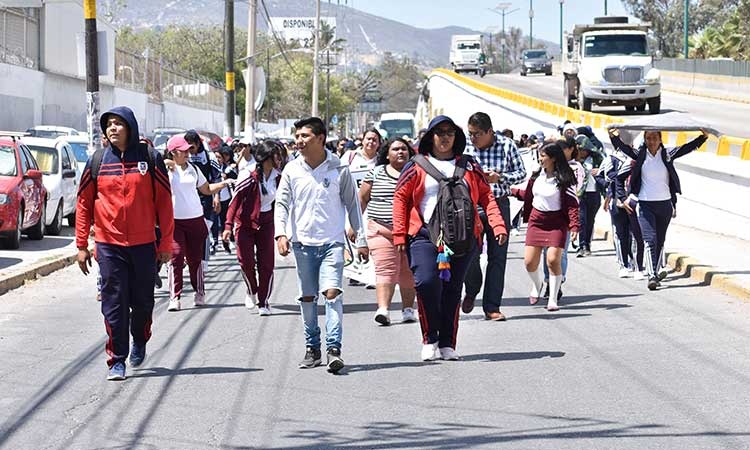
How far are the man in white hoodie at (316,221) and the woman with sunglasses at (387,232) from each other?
7.39 ft

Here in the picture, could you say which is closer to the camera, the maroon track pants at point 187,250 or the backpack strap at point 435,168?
the backpack strap at point 435,168

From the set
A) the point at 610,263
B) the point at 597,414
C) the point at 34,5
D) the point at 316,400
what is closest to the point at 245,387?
the point at 316,400

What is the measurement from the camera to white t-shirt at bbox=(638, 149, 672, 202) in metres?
14.7

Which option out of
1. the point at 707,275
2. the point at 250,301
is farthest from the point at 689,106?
the point at 250,301

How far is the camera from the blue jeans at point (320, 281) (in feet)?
31.7

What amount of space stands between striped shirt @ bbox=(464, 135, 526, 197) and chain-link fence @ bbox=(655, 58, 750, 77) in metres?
50.2

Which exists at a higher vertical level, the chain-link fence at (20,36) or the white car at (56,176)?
the chain-link fence at (20,36)

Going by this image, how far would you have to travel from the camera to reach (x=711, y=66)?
6694 centimetres

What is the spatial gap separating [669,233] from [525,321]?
949 centimetres

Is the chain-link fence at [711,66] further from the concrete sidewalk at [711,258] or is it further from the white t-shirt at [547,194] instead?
the white t-shirt at [547,194]

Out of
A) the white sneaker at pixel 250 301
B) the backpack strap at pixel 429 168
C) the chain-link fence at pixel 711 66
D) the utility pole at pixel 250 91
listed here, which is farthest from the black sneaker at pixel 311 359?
the chain-link fence at pixel 711 66

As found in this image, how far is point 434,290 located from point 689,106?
48.8 metres

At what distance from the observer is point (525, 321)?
40.8ft

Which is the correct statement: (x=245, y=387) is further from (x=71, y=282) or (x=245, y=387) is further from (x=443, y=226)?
(x=71, y=282)
